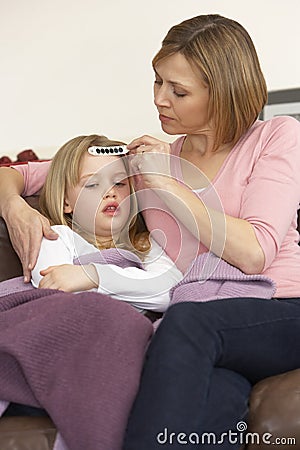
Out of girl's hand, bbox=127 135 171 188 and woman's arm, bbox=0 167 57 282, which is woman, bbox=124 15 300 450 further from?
woman's arm, bbox=0 167 57 282

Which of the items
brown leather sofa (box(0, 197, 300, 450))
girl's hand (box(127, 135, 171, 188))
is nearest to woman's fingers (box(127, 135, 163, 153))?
girl's hand (box(127, 135, 171, 188))

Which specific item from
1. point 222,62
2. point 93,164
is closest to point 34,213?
point 93,164

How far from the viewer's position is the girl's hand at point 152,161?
1638 millimetres

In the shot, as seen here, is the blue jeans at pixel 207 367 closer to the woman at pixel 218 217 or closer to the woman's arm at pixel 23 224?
the woman at pixel 218 217

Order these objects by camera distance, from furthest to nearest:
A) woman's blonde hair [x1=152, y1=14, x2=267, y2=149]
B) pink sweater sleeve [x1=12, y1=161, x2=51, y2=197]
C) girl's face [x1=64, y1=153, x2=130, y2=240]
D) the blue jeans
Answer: pink sweater sleeve [x1=12, y1=161, x2=51, y2=197], girl's face [x1=64, y1=153, x2=130, y2=240], woman's blonde hair [x1=152, y1=14, x2=267, y2=149], the blue jeans

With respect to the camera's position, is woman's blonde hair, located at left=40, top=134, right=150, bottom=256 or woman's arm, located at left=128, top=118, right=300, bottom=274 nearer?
woman's arm, located at left=128, top=118, right=300, bottom=274

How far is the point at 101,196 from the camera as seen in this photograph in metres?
1.79

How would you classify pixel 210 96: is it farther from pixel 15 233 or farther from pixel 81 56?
pixel 81 56

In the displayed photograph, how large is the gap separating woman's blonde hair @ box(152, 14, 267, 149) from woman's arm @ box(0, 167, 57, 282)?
1.40 ft

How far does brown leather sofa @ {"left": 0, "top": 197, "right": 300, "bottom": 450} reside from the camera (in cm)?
130

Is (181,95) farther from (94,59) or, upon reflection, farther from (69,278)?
(94,59)

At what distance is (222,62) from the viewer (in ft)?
5.52

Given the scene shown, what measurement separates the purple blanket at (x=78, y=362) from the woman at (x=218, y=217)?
3 centimetres

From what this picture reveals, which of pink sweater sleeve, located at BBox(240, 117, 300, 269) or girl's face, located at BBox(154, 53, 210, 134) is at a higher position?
girl's face, located at BBox(154, 53, 210, 134)
